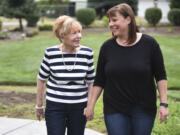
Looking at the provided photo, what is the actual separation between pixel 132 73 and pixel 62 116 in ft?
2.94

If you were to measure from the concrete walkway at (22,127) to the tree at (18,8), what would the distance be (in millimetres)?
21519

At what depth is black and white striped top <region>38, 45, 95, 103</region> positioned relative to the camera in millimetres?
3361

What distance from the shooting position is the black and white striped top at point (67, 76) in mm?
3361

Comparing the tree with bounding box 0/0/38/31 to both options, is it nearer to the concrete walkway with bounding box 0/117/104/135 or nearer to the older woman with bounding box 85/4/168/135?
the concrete walkway with bounding box 0/117/104/135

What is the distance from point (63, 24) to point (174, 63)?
9.73 metres

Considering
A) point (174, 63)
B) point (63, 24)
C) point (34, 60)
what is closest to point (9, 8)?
point (34, 60)

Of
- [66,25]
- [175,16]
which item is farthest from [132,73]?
[175,16]

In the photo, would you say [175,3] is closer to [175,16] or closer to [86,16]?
[175,16]

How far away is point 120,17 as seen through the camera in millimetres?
3033

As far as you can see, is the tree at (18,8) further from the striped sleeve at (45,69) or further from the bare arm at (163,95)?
the bare arm at (163,95)

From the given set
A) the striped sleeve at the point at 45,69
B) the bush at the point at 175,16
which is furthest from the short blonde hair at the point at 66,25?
the bush at the point at 175,16

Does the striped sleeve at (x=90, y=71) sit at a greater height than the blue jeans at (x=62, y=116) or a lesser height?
greater

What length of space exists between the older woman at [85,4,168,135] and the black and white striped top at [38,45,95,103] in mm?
345

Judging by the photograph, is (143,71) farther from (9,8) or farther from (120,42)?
(9,8)
